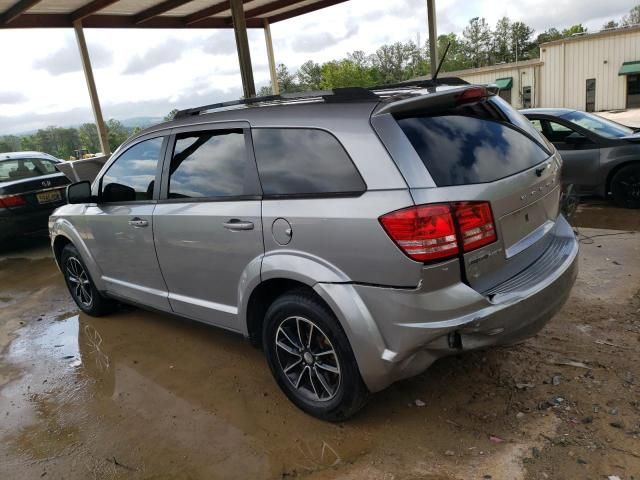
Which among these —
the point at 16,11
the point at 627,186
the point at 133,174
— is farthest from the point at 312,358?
the point at 16,11

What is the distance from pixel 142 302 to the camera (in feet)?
13.0

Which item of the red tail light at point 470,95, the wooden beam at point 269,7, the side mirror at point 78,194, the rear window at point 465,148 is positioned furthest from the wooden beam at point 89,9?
the rear window at point 465,148

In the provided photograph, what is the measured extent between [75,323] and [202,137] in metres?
2.70

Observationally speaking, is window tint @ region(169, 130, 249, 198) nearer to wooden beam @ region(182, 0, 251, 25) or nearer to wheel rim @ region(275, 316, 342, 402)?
wheel rim @ region(275, 316, 342, 402)

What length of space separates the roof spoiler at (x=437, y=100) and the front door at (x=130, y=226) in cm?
185

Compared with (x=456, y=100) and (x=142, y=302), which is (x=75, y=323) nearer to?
(x=142, y=302)

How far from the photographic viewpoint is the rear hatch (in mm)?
2262

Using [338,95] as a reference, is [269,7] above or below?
above

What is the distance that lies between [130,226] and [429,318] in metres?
2.47

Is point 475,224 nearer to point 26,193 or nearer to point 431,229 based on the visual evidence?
point 431,229

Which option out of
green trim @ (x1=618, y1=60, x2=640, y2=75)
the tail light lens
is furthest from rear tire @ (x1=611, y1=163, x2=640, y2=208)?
green trim @ (x1=618, y1=60, x2=640, y2=75)

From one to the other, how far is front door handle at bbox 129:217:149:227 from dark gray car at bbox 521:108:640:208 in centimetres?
553

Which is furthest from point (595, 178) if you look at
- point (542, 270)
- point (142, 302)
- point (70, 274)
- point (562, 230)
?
point (70, 274)

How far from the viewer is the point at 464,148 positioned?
2.43 meters
